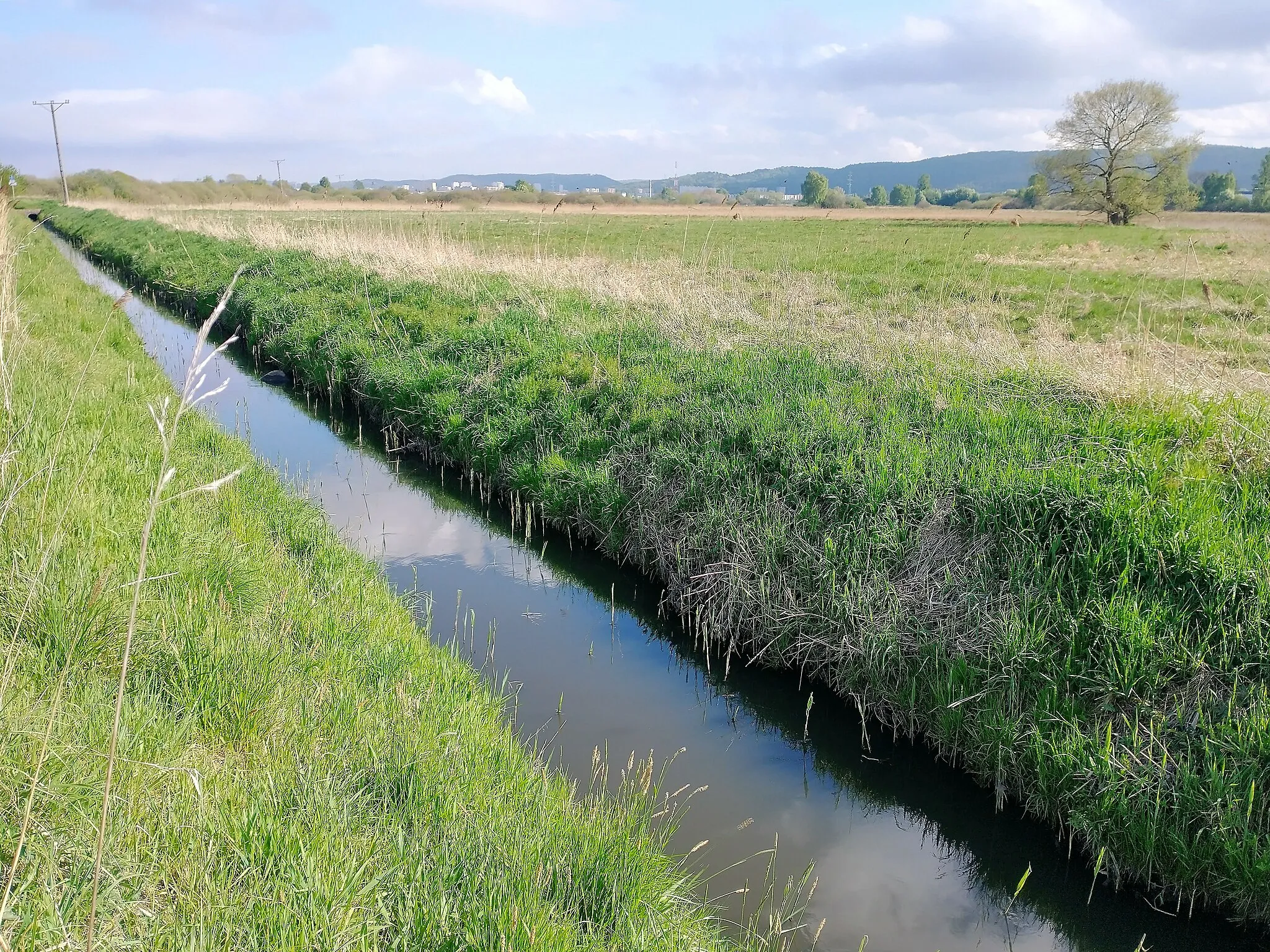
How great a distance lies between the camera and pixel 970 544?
18.5 feet

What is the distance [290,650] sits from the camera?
409cm

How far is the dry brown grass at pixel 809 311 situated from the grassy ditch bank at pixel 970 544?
18.0 inches

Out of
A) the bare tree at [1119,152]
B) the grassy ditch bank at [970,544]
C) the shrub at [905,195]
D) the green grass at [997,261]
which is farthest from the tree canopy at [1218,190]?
the grassy ditch bank at [970,544]

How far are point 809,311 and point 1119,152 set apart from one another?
46611 mm

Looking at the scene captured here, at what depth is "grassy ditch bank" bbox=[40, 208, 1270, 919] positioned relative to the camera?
4156mm

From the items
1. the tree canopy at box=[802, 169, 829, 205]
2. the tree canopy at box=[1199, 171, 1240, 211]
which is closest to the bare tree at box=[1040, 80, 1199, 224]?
the tree canopy at box=[1199, 171, 1240, 211]

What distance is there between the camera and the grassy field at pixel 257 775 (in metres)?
2.44

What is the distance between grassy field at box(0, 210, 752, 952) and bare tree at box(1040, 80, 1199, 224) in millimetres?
49818

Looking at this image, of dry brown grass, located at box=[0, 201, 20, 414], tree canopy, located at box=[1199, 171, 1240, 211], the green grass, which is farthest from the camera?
tree canopy, located at box=[1199, 171, 1240, 211]

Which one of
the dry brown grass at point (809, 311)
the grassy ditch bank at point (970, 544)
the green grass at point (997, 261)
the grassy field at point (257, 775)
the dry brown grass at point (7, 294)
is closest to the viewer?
the grassy field at point (257, 775)

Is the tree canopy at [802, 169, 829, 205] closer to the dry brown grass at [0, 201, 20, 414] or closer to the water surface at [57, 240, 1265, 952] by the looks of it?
the dry brown grass at [0, 201, 20, 414]

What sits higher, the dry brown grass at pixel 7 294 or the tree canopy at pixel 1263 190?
the tree canopy at pixel 1263 190

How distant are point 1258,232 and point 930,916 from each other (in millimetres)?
30823

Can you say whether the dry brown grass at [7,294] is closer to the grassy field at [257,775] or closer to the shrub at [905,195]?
the grassy field at [257,775]
